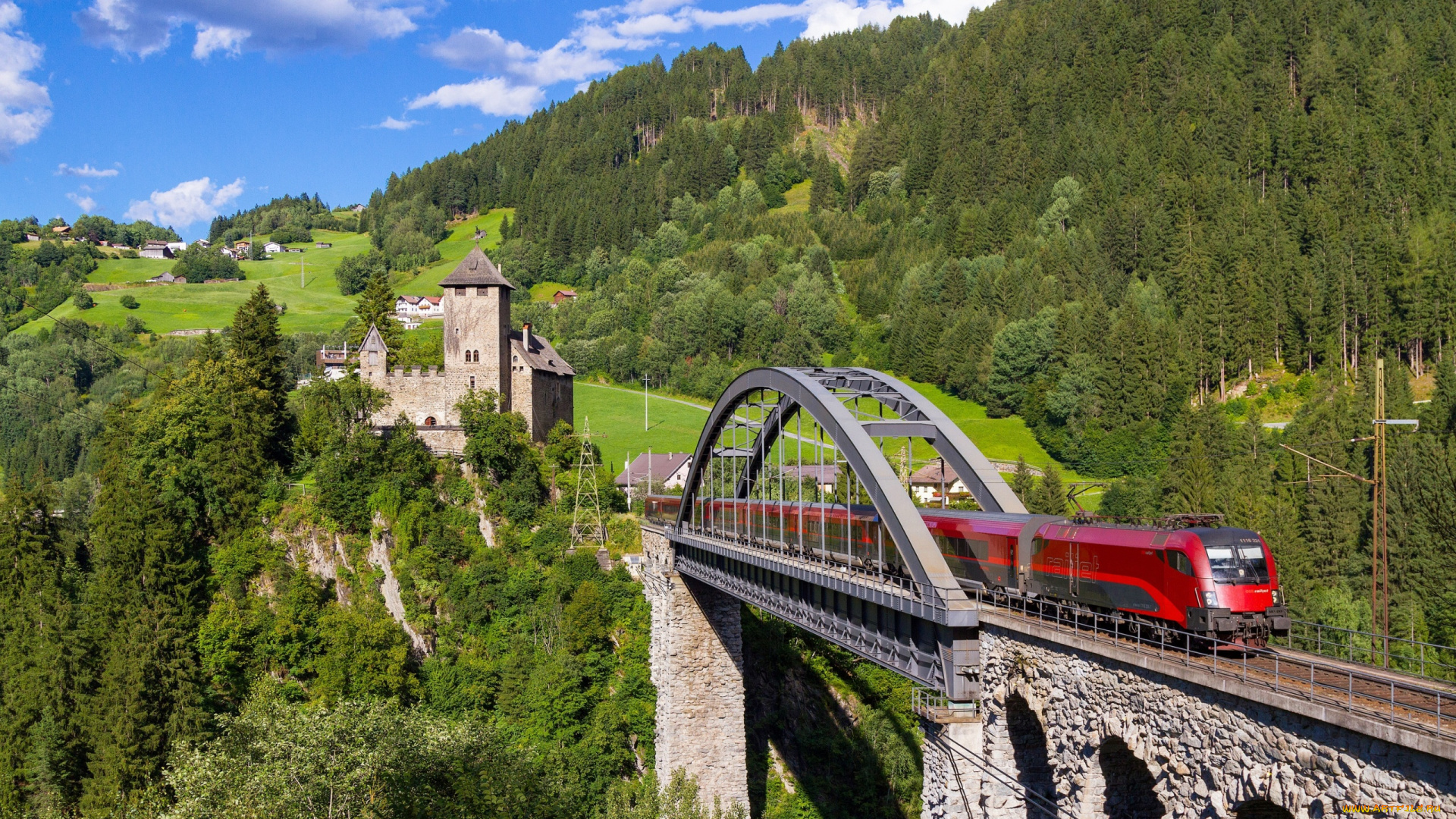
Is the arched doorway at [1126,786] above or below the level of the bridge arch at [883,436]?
below

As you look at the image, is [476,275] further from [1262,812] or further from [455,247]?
[455,247]

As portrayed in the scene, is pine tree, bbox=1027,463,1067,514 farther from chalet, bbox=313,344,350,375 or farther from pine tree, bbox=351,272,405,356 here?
chalet, bbox=313,344,350,375

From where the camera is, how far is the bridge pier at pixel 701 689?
40.9 m

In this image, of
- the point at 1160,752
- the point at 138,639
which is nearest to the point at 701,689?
the point at 138,639

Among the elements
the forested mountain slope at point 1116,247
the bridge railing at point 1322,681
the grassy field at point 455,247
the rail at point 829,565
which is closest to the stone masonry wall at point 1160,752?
the bridge railing at point 1322,681

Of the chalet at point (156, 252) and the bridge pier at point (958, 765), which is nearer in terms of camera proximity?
the bridge pier at point (958, 765)

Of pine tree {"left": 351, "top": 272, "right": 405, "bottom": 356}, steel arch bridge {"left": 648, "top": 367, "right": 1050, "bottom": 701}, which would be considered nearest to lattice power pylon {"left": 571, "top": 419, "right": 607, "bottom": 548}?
steel arch bridge {"left": 648, "top": 367, "right": 1050, "bottom": 701}

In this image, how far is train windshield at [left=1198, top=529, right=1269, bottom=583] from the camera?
16.9m

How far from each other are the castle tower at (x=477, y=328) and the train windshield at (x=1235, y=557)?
47.3 metres

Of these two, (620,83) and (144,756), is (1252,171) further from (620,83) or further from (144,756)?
(620,83)

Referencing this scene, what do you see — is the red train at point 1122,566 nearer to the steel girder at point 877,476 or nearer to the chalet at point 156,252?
the steel girder at point 877,476

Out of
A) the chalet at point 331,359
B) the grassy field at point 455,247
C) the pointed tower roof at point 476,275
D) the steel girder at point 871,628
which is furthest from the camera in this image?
the grassy field at point 455,247

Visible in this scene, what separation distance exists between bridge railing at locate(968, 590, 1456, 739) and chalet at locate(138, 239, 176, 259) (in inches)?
7197

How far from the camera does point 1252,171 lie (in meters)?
104
